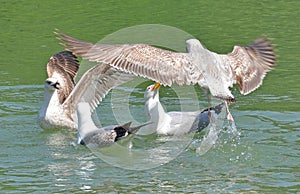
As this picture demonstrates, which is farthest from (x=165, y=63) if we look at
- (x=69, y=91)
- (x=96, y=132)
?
(x=69, y=91)

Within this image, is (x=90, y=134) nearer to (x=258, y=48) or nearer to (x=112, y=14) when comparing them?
(x=258, y=48)

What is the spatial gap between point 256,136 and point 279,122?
65 centimetres

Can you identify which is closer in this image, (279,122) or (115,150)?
(115,150)

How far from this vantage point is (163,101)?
12.3m

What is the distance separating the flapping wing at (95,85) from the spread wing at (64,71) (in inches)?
17.5

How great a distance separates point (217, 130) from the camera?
10.7 meters

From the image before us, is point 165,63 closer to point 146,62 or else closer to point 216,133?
point 146,62

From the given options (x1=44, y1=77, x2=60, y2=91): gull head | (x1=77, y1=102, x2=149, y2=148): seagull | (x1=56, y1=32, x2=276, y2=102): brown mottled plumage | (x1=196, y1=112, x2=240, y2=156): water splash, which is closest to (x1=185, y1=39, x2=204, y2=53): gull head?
(x1=56, y1=32, x2=276, y2=102): brown mottled plumage

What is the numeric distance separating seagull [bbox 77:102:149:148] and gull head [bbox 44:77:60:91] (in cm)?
92

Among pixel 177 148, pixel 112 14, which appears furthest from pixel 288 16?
pixel 177 148

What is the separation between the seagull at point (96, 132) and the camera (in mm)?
9773

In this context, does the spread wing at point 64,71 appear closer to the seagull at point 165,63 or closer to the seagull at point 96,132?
the seagull at point 96,132

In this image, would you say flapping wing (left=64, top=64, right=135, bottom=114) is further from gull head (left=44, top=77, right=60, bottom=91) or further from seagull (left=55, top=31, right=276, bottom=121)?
seagull (left=55, top=31, right=276, bottom=121)

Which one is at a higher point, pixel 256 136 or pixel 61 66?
pixel 61 66
